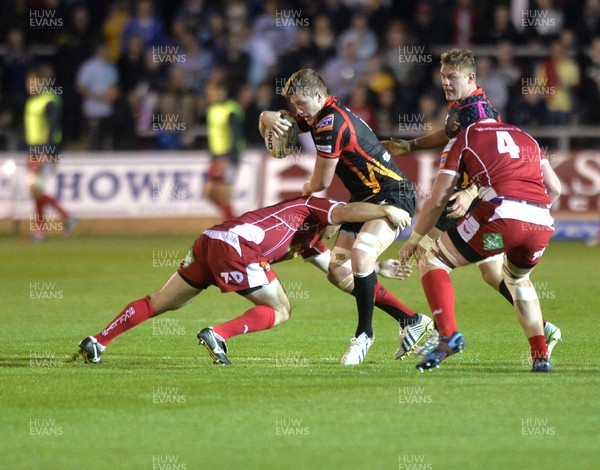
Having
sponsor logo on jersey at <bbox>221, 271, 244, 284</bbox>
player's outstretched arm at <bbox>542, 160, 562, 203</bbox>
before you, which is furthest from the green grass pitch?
player's outstretched arm at <bbox>542, 160, 562, 203</bbox>

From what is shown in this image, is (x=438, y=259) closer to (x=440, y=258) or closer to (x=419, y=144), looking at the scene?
(x=440, y=258)

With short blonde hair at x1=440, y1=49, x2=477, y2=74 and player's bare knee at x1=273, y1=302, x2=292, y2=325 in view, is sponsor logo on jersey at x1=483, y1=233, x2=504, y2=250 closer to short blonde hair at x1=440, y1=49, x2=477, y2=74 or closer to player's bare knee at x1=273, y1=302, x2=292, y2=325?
short blonde hair at x1=440, y1=49, x2=477, y2=74

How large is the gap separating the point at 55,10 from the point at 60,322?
13264 mm

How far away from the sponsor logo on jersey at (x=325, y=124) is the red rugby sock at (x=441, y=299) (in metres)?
1.34

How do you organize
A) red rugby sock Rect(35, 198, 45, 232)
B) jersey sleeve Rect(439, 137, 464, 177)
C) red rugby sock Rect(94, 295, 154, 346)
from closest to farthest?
1. jersey sleeve Rect(439, 137, 464, 177)
2. red rugby sock Rect(94, 295, 154, 346)
3. red rugby sock Rect(35, 198, 45, 232)

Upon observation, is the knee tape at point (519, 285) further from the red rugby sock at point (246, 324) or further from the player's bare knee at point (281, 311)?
the red rugby sock at point (246, 324)

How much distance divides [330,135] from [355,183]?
2.01ft

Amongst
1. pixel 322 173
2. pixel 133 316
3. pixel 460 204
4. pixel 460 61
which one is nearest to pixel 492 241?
pixel 460 204

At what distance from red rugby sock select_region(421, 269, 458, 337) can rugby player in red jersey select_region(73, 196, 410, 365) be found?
0.59 meters

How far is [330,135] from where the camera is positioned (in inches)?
352

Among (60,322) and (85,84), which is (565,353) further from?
(85,84)

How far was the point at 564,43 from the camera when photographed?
798 inches

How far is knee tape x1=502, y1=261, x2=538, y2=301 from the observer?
8242mm

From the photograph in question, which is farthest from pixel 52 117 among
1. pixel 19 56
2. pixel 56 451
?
pixel 56 451
